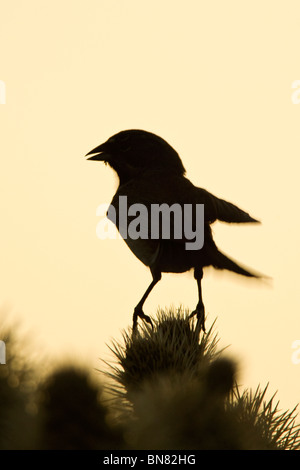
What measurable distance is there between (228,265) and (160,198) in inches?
29.9

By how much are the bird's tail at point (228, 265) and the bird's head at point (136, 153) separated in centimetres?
117

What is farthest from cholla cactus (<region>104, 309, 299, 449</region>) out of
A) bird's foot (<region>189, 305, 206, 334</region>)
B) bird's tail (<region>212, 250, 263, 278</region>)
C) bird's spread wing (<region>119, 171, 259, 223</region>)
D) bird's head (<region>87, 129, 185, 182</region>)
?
bird's head (<region>87, 129, 185, 182</region>)

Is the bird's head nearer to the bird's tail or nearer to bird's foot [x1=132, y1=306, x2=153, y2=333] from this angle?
the bird's tail

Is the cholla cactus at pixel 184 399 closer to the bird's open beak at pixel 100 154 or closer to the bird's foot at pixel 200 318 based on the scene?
the bird's foot at pixel 200 318

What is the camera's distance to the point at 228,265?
17.3 ft

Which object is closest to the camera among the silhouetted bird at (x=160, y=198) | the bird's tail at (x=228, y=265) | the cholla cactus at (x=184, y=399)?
the cholla cactus at (x=184, y=399)

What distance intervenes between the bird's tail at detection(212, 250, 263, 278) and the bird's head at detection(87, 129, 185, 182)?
117cm

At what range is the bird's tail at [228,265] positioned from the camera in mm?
5133

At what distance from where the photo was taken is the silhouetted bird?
528 centimetres

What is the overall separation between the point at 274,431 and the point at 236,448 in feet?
6.40

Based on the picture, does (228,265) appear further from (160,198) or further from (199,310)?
(160,198)

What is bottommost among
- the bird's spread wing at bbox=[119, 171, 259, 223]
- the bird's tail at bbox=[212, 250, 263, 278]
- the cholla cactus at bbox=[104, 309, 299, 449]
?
the cholla cactus at bbox=[104, 309, 299, 449]

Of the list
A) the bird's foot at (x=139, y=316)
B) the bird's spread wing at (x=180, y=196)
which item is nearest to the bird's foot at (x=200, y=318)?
the bird's foot at (x=139, y=316)

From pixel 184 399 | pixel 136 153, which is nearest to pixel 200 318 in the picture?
pixel 136 153
